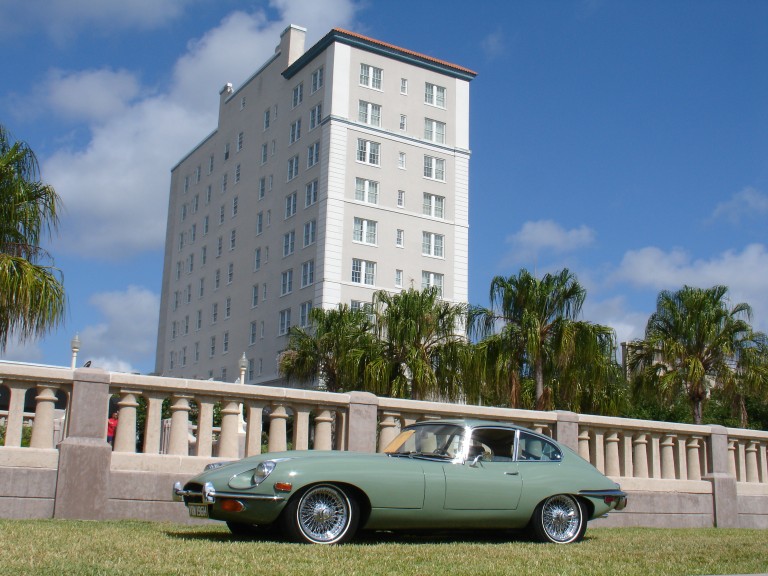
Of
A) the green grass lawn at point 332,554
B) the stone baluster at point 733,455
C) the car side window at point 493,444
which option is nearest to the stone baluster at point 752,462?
the stone baluster at point 733,455

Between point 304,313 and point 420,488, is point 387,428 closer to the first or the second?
point 420,488

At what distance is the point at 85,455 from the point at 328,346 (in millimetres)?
30714

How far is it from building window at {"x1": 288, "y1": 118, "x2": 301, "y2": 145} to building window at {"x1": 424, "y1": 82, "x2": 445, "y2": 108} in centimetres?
912

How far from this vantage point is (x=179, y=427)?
12.0 meters

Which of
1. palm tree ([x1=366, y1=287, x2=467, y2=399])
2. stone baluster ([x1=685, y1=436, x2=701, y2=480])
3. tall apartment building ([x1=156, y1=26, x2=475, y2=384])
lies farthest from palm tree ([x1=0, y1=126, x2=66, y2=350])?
tall apartment building ([x1=156, y1=26, x2=475, y2=384])

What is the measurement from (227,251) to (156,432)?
62956 mm

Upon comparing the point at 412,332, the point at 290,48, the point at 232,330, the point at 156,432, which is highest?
the point at 290,48

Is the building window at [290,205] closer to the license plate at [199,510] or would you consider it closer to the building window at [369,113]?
the building window at [369,113]

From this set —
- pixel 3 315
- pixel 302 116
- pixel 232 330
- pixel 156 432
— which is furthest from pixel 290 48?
pixel 156 432

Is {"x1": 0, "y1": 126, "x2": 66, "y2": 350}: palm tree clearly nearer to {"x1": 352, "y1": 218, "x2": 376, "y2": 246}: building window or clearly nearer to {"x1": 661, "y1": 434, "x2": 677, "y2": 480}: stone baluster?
{"x1": 661, "y1": 434, "x2": 677, "y2": 480}: stone baluster

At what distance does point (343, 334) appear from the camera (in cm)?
4106

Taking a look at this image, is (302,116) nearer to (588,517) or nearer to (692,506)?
(692,506)

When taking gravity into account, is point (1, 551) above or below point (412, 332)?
below

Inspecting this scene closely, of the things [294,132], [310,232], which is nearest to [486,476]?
[310,232]
